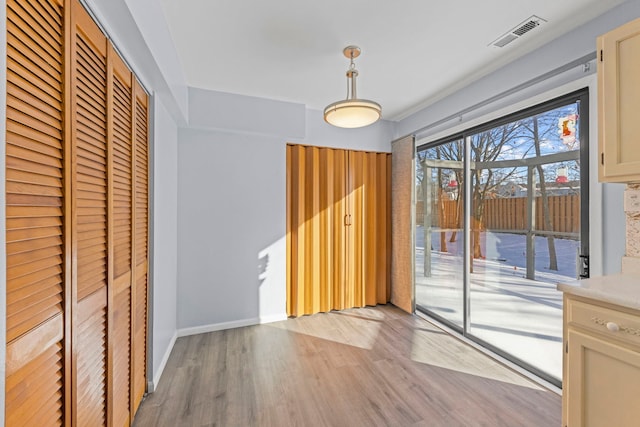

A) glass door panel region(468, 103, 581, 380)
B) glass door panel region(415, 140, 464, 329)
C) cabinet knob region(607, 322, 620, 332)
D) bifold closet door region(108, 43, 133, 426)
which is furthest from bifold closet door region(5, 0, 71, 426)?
glass door panel region(415, 140, 464, 329)

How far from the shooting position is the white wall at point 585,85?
5.65 feet

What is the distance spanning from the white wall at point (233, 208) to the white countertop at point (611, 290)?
105 inches

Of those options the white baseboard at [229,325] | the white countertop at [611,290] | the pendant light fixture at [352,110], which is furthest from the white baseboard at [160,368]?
the white countertop at [611,290]

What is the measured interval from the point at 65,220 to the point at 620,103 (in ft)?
8.07

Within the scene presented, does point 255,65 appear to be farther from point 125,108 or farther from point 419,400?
point 419,400

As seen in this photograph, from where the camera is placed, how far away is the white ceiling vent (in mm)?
1875

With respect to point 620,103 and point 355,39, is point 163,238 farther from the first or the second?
point 620,103

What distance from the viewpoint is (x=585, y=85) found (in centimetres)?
188

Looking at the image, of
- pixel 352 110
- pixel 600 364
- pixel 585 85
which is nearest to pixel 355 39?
pixel 352 110

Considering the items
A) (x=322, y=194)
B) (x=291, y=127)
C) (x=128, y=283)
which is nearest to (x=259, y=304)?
(x=322, y=194)

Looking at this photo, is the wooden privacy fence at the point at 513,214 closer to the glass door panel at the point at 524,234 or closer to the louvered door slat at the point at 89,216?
the glass door panel at the point at 524,234

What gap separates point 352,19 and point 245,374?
8.90ft

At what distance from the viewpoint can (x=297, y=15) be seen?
1.87 metres

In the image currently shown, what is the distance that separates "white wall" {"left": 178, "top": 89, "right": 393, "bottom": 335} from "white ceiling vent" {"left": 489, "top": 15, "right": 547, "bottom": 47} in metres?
1.95
